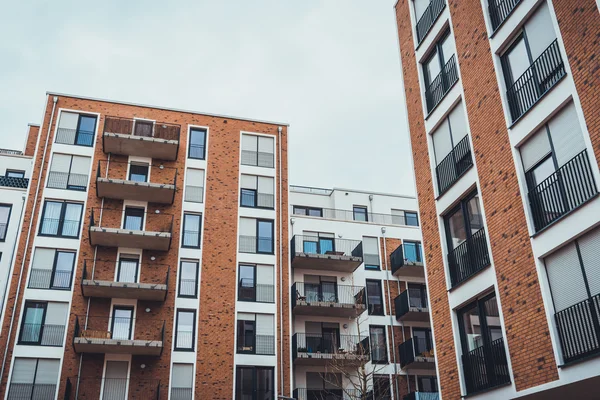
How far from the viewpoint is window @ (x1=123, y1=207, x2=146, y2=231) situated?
33656 mm

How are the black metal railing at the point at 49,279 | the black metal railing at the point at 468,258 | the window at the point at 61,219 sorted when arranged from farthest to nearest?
the window at the point at 61,219, the black metal railing at the point at 49,279, the black metal railing at the point at 468,258

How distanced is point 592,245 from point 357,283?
24480mm

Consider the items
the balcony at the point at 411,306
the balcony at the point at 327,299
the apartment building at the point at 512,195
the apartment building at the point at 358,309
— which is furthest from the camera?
the balcony at the point at 411,306

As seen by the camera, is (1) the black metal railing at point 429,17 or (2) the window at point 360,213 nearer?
(1) the black metal railing at point 429,17

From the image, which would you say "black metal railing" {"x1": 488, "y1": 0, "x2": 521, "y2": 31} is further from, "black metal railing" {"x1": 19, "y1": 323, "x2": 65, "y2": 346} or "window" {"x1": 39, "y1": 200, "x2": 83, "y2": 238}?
"black metal railing" {"x1": 19, "y1": 323, "x2": 65, "y2": 346}

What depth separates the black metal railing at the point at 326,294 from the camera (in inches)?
1348

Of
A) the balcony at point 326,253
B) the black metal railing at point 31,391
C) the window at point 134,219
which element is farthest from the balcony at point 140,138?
the black metal railing at point 31,391

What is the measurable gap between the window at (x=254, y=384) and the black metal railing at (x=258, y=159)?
12.2 m

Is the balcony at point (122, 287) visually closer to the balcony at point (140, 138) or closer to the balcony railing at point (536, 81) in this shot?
the balcony at point (140, 138)

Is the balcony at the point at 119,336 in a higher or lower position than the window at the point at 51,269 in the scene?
lower

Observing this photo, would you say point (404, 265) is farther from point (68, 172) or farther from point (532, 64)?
point (532, 64)

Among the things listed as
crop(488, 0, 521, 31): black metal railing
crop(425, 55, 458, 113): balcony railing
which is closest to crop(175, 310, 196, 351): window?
crop(425, 55, 458, 113): balcony railing

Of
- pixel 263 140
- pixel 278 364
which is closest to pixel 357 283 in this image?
pixel 278 364

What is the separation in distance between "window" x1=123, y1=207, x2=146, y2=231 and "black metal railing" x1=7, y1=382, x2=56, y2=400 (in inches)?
351
